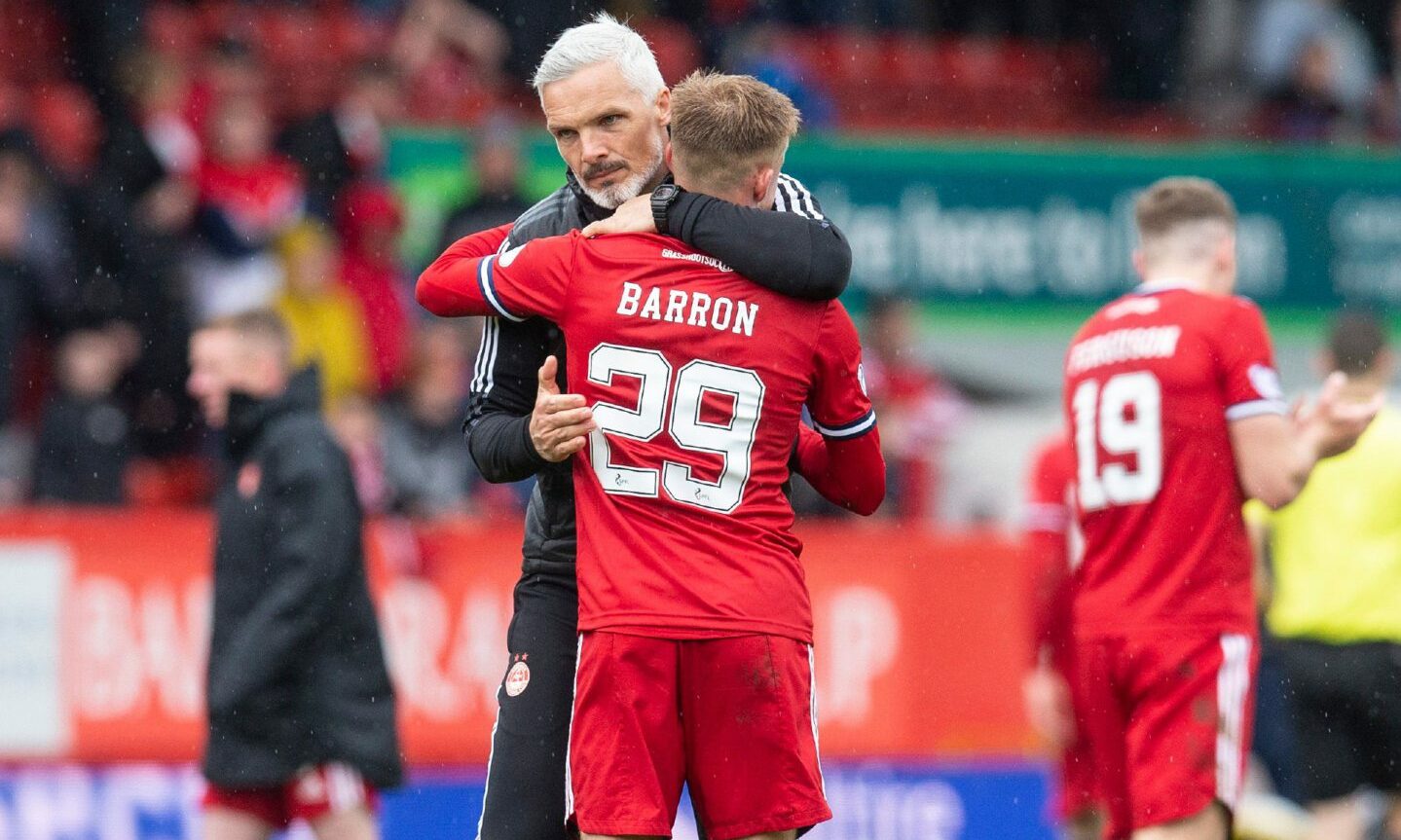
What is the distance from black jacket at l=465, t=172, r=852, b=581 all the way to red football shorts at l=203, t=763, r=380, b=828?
2306 mm

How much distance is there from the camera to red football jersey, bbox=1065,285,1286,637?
19.3ft

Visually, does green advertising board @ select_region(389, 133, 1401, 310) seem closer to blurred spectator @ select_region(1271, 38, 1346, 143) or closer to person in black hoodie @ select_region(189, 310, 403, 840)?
blurred spectator @ select_region(1271, 38, 1346, 143)

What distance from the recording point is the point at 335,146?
39.8 ft

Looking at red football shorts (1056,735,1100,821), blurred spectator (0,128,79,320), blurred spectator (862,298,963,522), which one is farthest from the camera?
blurred spectator (862,298,963,522)

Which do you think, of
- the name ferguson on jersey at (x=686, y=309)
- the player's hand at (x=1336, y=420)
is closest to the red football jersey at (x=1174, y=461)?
the player's hand at (x=1336, y=420)

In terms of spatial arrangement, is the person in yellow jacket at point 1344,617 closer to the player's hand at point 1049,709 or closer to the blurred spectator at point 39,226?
the player's hand at point 1049,709

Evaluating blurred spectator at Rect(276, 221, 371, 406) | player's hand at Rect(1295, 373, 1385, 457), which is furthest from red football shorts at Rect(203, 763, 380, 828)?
blurred spectator at Rect(276, 221, 371, 406)

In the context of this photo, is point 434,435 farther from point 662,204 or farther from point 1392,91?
point 1392,91

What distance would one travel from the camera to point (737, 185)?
4449mm

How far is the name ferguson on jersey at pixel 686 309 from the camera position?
4.34m

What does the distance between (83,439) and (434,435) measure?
1794 millimetres

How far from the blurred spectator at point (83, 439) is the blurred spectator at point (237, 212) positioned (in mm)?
842

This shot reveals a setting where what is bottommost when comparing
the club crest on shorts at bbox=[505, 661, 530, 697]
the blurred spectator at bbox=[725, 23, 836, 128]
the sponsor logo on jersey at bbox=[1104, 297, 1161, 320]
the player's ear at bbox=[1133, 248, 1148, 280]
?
the club crest on shorts at bbox=[505, 661, 530, 697]

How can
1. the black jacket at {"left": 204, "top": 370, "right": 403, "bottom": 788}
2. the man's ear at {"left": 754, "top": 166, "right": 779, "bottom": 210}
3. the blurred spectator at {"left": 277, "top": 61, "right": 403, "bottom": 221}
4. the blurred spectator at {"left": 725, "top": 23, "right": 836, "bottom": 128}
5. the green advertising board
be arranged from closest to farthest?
the man's ear at {"left": 754, "top": 166, "right": 779, "bottom": 210} < the black jacket at {"left": 204, "top": 370, "right": 403, "bottom": 788} < the blurred spectator at {"left": 277, "top": 61, "right": 403, "bottom": 221} < the blurred spectator at {"left": 725, "top": 23, "right": 836, "bottom": 128} < the green advertising board
